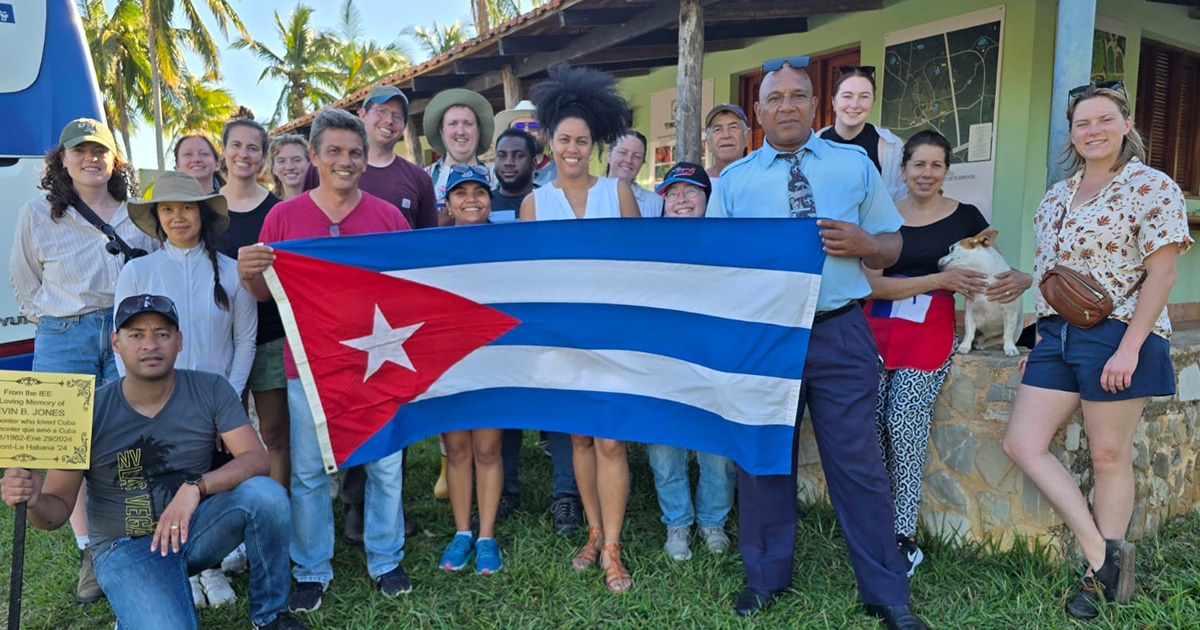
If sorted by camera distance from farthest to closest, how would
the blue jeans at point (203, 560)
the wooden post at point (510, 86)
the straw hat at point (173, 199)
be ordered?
the wooden post at point (510, 86) < the straw hat at point (173, 199) < the blue jeans at point (203, 560)

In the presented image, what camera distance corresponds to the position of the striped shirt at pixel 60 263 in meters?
3.31

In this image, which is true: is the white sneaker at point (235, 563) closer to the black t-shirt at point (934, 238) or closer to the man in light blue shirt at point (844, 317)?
the man in light blue shirt at point (844, 317)

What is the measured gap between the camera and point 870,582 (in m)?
2.94

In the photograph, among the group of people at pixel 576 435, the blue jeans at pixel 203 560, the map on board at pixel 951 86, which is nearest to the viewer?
the blue jeans at pixel 203 560

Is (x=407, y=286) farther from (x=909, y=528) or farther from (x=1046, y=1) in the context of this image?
(x=1046, y=1)

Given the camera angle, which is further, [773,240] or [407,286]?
[407,286]

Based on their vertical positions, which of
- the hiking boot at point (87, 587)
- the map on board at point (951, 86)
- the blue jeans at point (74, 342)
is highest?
the map on board at point (951, 86)

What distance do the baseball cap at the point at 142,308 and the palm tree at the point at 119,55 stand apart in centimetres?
2760

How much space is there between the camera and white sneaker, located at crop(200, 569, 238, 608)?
325 cm

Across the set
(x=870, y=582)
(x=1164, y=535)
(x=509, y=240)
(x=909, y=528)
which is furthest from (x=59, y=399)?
(x=1164, y=535)

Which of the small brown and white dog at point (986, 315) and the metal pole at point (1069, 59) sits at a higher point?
the metal pole at point (1069, 59)

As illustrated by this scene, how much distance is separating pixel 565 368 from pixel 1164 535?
123 inches

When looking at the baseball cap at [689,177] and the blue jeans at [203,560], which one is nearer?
the blue jeans at [203,560]

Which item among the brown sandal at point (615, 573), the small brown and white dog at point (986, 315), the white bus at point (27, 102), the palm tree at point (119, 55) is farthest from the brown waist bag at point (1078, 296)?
the palm tree at point (119, 55)
